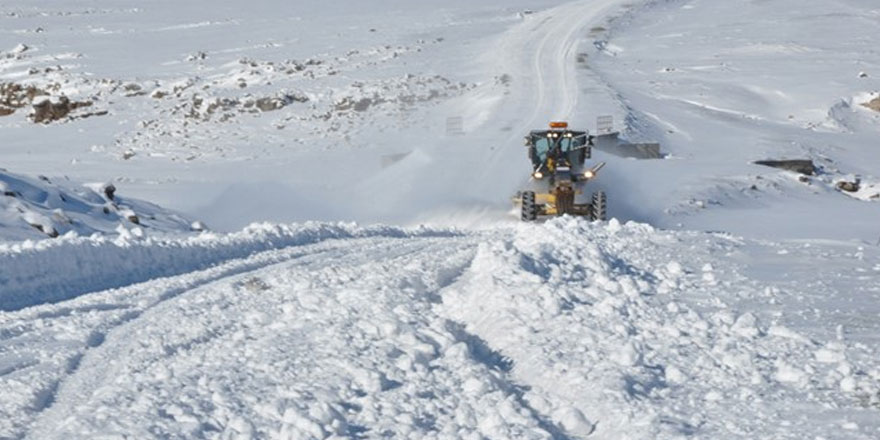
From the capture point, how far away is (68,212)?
1888cm

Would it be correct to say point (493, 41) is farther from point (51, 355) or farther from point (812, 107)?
point (51, 355)

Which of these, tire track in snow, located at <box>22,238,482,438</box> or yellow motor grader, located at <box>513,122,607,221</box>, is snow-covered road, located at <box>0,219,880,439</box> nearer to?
tire track in snow, located at <box>22,238,482,438</box>

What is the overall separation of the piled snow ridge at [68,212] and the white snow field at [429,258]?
0.27 feet

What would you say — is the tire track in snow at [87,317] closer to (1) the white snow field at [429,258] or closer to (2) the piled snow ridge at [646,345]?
(1) the white snow field at [429,258]

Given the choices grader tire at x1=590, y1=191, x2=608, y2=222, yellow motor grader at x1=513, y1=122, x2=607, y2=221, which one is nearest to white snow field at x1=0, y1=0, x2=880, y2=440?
yellow motor grader at x1=513, y1=122, x2=607, y2=221

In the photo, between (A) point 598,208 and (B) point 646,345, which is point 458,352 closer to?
(B) point 646,345

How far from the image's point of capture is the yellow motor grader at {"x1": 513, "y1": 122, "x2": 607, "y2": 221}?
2233 cm

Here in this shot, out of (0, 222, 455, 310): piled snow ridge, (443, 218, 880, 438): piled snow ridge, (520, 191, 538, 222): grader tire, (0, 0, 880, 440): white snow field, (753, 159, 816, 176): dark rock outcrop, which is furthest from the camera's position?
(753, 159, 816, 176): dark rock outcrop

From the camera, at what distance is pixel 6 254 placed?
39.9 feet

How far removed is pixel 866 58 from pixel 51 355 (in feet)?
164

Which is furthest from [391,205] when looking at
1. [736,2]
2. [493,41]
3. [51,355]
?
[736,2]

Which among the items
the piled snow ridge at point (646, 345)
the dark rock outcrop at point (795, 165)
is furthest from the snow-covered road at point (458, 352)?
the dark rock outcrop at point (795, 165)

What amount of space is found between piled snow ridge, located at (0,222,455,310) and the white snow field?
0.14ft

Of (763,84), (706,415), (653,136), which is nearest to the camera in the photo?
(706,415)
